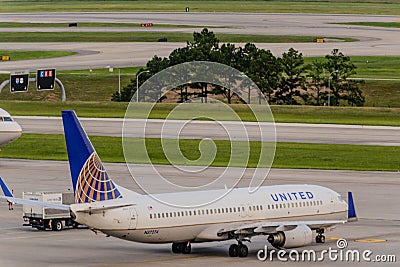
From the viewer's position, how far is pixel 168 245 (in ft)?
190

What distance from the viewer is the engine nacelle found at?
54062mm

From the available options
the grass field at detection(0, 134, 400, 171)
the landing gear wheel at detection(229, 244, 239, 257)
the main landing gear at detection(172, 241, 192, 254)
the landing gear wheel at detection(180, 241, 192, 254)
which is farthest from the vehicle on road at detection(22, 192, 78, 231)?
the grass field at detection(0, 134, 400, 171)

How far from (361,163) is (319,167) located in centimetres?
448

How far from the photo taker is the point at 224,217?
54.8 meters

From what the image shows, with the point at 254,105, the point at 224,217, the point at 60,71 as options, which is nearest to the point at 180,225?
the point at 224,217

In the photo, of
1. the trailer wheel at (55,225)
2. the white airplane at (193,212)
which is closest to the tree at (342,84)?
the trailer wheel at (55,225)

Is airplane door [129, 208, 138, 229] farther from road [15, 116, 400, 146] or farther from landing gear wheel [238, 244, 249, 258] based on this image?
road [15, 116, 400, 146]

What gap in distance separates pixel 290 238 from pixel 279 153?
50.0 metres

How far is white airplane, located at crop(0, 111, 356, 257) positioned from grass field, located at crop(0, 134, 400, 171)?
120 ft

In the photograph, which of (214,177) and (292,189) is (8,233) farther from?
(214,177)

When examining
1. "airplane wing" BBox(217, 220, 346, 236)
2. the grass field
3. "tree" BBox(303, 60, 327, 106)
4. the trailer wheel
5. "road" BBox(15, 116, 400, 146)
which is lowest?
the trailer wheel

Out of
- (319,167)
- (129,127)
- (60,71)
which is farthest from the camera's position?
(60,71)

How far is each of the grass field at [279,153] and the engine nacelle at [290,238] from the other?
133 ft

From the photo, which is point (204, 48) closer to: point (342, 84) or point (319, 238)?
point (342, 84)
